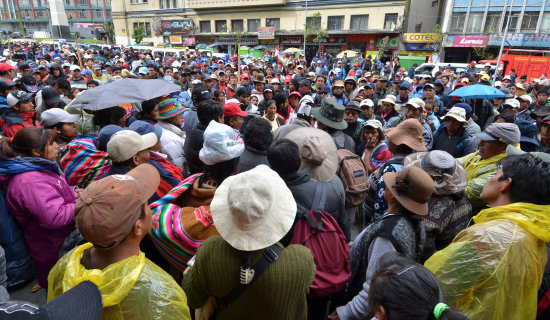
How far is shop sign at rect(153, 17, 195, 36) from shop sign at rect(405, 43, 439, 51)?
27911 millimetres

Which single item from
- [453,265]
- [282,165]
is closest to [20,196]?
[282,165]

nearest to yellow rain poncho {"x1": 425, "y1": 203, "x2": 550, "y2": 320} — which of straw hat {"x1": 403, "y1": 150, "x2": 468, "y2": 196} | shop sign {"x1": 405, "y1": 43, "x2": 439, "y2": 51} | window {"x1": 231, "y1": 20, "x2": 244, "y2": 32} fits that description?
straw hat {"x1": 403, "y1": 150, "x2": 468, "y2": 196}

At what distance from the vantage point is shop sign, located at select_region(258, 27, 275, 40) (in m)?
35.9

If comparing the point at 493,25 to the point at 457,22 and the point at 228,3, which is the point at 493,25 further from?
the point at 228,3

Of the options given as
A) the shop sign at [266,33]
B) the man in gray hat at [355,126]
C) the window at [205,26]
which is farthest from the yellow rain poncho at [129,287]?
the window at [205,26]

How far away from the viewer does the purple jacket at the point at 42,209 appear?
238 centimetres

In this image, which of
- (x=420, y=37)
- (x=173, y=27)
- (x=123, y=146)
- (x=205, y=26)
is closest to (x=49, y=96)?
(x=123, y=146)

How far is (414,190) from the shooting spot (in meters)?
1.93

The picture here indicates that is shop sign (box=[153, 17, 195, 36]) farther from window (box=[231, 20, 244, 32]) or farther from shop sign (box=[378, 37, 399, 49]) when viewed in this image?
shop sign (box=[378, 37, 399, 49])

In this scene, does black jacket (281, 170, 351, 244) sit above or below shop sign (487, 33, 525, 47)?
below

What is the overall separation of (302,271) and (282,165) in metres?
0.81

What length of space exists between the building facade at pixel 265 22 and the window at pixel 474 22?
584 centimetres

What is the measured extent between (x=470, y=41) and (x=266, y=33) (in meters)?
21.3

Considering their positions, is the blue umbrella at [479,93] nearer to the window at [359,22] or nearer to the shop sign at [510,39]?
the shop sign at [510,39]
